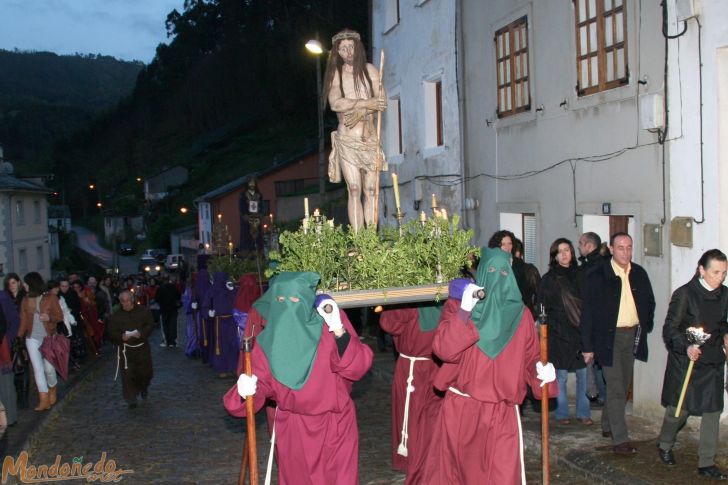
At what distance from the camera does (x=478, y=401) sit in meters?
6.32

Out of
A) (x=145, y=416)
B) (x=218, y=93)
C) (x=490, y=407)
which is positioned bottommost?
(x=145, y=416)

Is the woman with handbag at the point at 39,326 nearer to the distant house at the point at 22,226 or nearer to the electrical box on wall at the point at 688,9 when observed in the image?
the electrical box on wall at the point at 688,9

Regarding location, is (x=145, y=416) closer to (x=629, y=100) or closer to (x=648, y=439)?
(x=648, y=439)

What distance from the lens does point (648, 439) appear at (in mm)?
8977

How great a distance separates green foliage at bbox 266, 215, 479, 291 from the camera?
693cm

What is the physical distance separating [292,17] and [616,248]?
7454 centimetres

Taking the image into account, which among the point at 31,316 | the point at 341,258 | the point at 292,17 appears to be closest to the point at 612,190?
the point at 341,258

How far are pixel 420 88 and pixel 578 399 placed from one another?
9.69 m

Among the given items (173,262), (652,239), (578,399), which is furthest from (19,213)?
(652,239)

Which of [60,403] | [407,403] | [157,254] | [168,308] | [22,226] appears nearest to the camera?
[407,403]

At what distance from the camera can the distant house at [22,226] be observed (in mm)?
40750

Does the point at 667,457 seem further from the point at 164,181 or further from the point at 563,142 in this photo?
the point at 164,181

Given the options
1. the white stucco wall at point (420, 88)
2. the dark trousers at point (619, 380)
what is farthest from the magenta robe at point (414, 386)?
the white stucco wall at point (420, 88)

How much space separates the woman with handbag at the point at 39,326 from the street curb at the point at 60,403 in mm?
285
